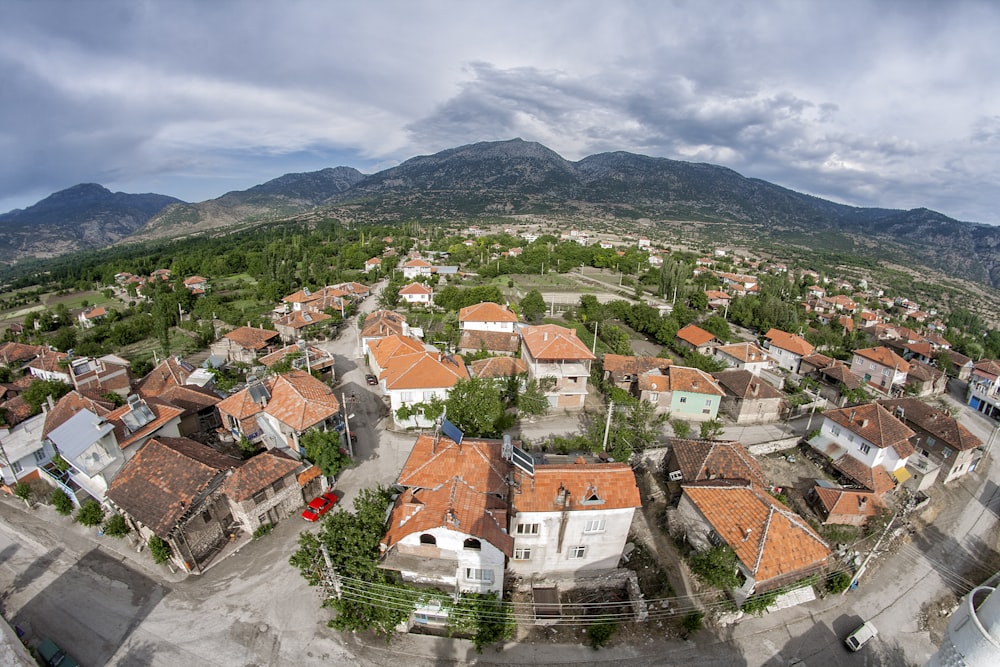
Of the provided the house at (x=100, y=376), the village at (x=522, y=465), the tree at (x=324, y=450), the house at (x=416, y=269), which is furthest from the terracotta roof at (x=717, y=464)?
the house at (x=416, y=269)

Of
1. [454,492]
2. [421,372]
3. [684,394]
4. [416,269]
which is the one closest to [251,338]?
[421,372]

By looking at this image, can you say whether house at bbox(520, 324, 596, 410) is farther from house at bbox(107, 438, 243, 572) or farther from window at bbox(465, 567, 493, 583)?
house at bbox(107, 438, 243, 572)

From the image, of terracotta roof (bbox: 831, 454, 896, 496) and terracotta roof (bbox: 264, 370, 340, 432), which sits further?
terracotta roof (bbox: 831, 454, 896, 496)

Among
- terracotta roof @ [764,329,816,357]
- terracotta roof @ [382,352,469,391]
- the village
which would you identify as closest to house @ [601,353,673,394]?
the village

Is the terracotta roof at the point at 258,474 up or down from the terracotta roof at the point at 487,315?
down

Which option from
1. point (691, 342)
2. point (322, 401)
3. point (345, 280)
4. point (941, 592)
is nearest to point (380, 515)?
point (322, 401)

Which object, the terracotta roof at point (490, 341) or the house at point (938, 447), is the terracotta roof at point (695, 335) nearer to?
the house at point (938, 447)
